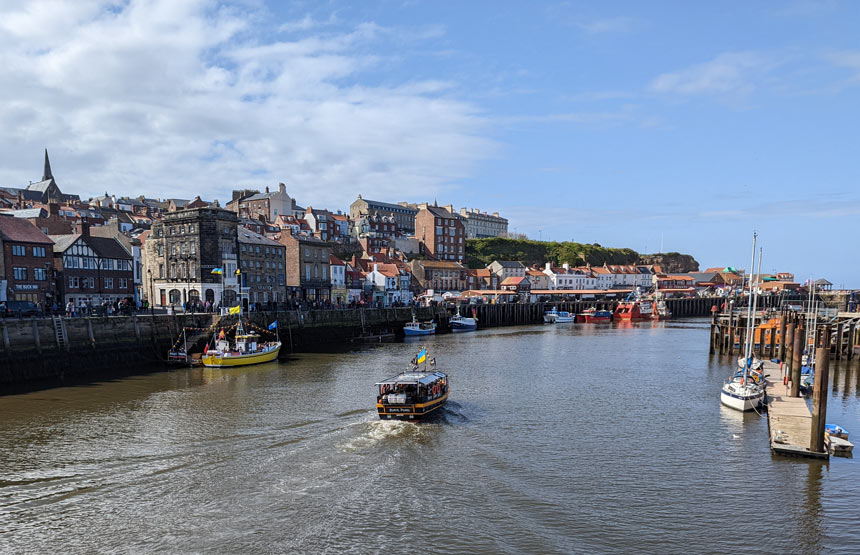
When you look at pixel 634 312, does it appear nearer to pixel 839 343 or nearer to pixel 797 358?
pixel 839 343

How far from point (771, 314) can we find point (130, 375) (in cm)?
6403

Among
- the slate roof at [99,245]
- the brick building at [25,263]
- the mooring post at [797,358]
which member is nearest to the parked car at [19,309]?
the brick building at [25,263]

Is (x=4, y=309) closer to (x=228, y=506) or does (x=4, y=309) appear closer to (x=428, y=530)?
(x=228, y=506)

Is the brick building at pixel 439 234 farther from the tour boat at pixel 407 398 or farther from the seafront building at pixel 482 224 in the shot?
the tour boat at pixel 407 398

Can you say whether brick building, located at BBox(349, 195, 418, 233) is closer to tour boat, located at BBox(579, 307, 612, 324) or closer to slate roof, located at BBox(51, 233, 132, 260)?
tour boat, located at BBox(579, 307, 612, 324)

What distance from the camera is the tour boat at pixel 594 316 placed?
10319cm

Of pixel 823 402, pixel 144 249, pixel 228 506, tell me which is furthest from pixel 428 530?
pixel 144 249

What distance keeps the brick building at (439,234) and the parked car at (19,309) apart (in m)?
97.1

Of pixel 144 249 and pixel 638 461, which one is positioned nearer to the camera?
pixel 638 461

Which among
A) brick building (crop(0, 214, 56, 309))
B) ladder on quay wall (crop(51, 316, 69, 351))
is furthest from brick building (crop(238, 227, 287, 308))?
ladder on quay wall (crop(51, 316, 69, 351))

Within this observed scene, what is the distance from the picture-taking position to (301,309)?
211ft

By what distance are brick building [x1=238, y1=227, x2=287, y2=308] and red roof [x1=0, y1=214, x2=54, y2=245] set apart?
2176 cm

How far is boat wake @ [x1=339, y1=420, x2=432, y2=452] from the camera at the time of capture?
77.6 feet

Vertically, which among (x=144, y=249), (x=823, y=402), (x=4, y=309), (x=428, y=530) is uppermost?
(x=144, y=249)
